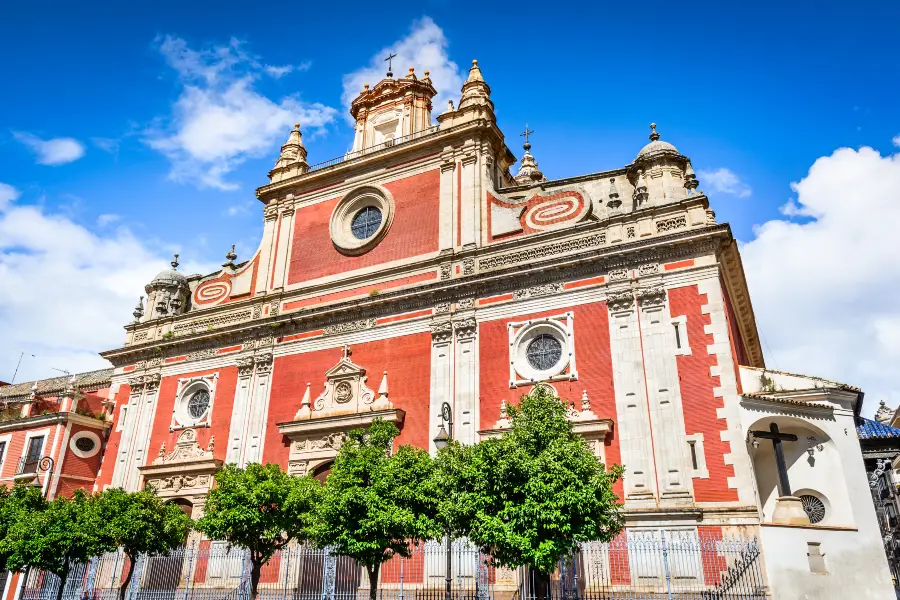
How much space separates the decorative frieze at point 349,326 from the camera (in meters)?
26.0

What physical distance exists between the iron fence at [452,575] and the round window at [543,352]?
5.79 metres

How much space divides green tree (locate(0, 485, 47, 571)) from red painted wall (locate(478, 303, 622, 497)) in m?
16.5

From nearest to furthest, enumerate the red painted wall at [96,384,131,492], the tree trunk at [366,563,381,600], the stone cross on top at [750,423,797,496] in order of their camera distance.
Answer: the tree trunk at [366,563,381,600]
the stone cross on top at [750,423,797,496]
the red painted wall at [96,384,131,492]

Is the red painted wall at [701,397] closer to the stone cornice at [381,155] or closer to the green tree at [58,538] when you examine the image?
the stone cornice at [381,155]

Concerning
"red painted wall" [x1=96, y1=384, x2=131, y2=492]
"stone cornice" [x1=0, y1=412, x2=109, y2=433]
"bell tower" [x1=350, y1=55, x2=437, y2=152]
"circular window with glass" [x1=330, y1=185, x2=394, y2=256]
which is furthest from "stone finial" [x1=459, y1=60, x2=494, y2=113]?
"stone cornice" [x1=0, y1=412, x2=109, y2=433]

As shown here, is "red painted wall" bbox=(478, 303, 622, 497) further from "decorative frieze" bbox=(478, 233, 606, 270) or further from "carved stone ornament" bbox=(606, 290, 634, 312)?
"decorative frieze" bbox=(478, 233, 606, 270)

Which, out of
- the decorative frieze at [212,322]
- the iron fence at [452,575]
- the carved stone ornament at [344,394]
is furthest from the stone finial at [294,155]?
the iron fence at [452,575]

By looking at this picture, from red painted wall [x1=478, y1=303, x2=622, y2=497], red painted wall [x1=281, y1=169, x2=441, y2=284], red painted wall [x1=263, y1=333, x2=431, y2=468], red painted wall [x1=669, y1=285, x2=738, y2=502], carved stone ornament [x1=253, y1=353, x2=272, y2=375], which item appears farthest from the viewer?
carved stone ornament [x1=253, y1=353, x2=272, y2=375]

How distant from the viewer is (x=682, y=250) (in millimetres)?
21453

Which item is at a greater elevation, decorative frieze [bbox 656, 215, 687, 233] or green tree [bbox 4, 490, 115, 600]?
decorative frieze [bbox 656, 215, 687, 233]

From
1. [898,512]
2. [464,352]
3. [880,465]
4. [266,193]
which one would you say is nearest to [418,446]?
[464,352]

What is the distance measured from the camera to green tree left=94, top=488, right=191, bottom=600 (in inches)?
860

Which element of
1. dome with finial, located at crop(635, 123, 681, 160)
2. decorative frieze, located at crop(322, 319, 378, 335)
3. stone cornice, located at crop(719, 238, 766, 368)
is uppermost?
dome with finial, located at crop(635, 123, 681, 160)

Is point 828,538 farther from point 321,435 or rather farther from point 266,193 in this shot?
point 266,193
